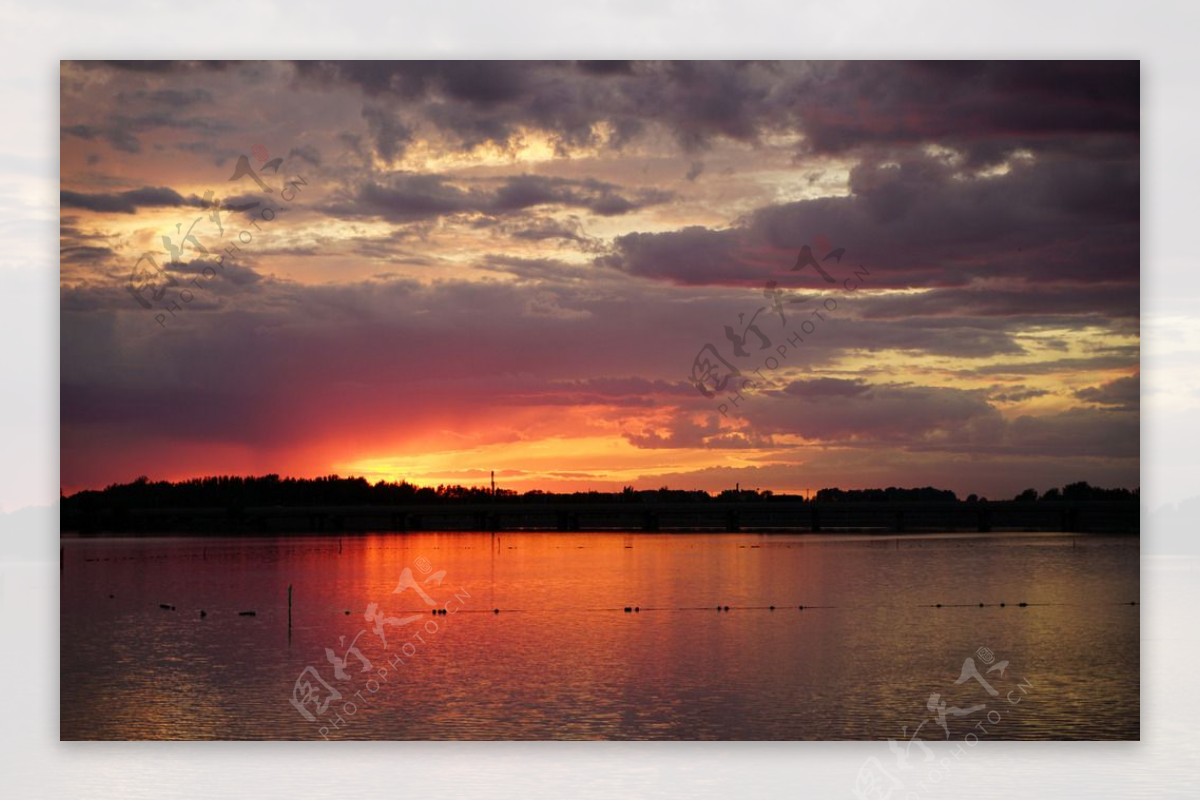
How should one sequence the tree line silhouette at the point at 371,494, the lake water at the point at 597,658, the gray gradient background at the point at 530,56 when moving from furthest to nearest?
the tree line silhouette at the point at 371,494 → the lake water at the point at 597,658 → the gray gradient background at the point at 530,56

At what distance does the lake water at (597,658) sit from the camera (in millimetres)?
12133

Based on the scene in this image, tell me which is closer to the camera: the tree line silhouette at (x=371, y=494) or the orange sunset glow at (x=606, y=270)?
the orange sunset glow at (x=606, y=270)

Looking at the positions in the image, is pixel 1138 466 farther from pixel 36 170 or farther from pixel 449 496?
pixel 449 496

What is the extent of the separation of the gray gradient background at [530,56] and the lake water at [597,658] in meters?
0.47

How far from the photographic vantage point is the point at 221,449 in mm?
14781

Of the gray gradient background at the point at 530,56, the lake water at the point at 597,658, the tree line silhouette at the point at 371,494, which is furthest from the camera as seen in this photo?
the tree line silhouette at the point at 371,494

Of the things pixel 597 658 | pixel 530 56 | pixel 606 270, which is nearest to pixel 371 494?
pixel 597 658

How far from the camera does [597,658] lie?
53.8 feet

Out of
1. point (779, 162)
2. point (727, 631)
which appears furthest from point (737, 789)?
point (727, 631)

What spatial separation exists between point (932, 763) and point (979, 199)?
A: 5.02 m

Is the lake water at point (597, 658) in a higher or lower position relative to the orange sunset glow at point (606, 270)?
lower

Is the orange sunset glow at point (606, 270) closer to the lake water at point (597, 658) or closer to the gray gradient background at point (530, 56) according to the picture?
the gray gradient background at point (530, 56)

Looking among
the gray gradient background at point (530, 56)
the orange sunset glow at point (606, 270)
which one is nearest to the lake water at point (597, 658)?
the gray gradient background at point (530, 56)

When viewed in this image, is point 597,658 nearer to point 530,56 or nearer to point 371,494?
point 371,494
